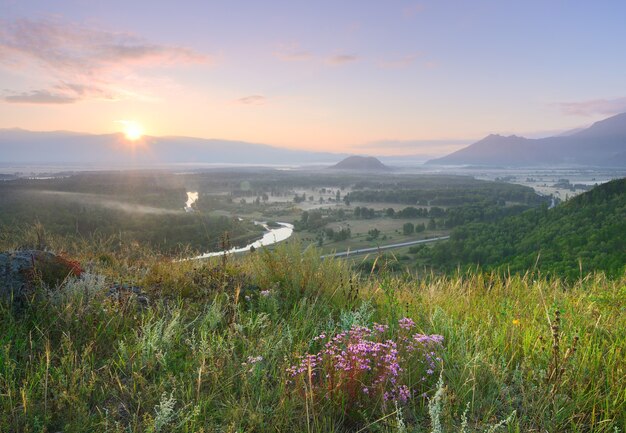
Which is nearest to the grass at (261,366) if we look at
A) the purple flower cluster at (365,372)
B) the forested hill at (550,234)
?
the purple flower cluster at (365,372)

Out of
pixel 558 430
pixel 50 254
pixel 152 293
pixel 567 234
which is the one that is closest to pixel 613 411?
pixel 558 430

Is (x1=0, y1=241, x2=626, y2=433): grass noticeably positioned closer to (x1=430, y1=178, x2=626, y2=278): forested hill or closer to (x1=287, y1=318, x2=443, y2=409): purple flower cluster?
(x1=287, y1=318, x2=443, y2=409): purple flower cluster

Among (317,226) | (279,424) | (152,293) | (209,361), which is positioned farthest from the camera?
(317,226)

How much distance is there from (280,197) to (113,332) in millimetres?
183569

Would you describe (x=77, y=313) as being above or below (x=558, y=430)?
above

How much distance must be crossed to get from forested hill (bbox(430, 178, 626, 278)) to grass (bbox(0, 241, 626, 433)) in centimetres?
5198

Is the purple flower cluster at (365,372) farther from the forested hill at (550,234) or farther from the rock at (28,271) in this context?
the forested hill at (550,234)

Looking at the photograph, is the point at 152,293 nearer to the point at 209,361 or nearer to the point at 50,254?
the point at 50,254

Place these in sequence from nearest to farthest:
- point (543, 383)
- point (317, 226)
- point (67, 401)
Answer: point (67, 401)
point (543, 383)
point (317, 226)

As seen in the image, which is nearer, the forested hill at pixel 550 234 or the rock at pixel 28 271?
the rock at pixel 28 271

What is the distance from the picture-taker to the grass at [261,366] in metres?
2.41

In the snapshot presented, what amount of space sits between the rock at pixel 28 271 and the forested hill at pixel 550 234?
53.5 m

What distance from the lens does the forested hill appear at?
2093 inches

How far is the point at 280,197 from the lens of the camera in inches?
7333
